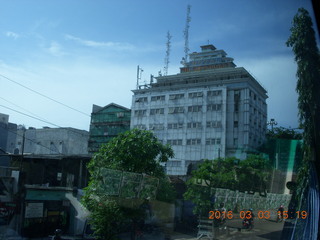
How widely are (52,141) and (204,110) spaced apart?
8.74ft

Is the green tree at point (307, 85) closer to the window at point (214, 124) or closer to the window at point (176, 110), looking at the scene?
the window at point (214, 124)

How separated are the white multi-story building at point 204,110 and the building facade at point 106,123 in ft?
0.70

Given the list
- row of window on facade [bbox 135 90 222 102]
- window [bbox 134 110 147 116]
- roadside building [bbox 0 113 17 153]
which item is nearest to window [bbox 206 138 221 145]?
row of window on facade [bbox 135 90 222 102]

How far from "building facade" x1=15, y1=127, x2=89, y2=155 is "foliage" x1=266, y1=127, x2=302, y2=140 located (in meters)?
2.95

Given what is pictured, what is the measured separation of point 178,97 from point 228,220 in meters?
2.14

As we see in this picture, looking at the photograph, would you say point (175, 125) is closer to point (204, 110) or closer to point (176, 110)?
point (176, 110)

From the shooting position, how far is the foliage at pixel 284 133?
3.89 m

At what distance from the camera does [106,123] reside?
4949mm

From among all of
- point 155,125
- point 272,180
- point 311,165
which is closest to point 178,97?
point 155,125

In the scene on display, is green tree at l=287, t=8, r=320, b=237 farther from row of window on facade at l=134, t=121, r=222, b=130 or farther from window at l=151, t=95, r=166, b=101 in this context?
window at l=151, t=95, r=166, b=101

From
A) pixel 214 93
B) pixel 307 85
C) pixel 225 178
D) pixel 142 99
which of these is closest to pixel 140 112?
pixel 142 99

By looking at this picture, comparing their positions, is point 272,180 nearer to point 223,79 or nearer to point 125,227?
point 223,79

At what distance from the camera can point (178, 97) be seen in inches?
198

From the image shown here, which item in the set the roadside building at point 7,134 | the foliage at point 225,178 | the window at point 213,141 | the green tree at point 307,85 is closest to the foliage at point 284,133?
the green tree at point 307,85
